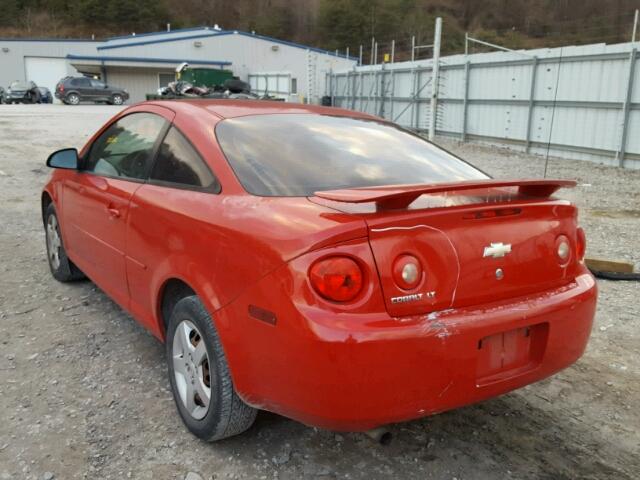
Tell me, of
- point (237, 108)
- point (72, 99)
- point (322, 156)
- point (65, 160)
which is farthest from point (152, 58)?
point (322, 156)

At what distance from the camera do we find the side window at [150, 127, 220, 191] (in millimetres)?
2725

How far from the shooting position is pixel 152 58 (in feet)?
148

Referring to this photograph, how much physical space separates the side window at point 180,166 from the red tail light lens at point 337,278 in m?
0.80

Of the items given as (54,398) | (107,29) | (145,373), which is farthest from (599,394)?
(107,29)

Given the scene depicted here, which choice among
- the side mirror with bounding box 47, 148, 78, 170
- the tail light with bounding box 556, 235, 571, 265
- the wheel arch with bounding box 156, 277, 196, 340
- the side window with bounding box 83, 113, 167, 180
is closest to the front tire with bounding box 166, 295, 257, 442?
the wheel arch with bounding box 156, 277, 196, 340

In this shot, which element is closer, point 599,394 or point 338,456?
point 338,456

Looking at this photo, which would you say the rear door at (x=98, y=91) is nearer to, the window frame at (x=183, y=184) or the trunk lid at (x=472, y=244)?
the window frame at (x=183, y=184)

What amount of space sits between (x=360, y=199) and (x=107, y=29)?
320 ft

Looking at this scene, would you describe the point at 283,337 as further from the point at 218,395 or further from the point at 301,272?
the point at 218,395

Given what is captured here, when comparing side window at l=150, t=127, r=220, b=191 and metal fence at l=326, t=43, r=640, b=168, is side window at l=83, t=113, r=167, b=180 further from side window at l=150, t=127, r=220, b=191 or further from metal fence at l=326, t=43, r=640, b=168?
metal fence at l=326, t=43, r=640, b=168

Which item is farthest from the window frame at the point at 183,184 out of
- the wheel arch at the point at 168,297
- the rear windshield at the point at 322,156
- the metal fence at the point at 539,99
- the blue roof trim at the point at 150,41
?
the blue roof trim at the point at 150,41

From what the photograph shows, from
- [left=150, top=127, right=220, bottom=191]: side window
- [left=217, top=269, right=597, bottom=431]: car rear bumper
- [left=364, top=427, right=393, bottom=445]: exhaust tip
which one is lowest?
[left=364, top=427, right=393, bottom=445]: exhaust tip

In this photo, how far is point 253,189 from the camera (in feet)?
8.20

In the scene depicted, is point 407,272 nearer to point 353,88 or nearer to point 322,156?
point 322,156
